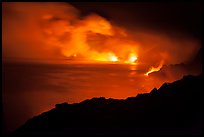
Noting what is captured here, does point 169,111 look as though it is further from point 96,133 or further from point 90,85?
point 90,85

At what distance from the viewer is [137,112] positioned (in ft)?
44.7

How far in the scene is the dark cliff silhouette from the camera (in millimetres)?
11992

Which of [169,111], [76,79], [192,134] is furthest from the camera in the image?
[76,79]

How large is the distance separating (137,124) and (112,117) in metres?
1.34

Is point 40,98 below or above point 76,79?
below

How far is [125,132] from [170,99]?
697cm

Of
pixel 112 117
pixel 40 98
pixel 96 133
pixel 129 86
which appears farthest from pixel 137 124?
pixel 40 98

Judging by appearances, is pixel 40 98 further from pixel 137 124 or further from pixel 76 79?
pixel 137 124

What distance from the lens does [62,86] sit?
20.7 metres

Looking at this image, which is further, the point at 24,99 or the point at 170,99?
the point at 24,99

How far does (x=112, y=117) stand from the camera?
1330 centimetres

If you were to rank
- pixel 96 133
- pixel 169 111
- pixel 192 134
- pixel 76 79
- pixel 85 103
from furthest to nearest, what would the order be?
pixel 76 79
pixel 85 103
pixel 169 111
pixel 96 133
pixel 192 134

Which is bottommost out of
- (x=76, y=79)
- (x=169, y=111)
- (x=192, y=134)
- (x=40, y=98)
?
(x=192, y=134)

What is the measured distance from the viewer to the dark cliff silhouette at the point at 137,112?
472 inches
